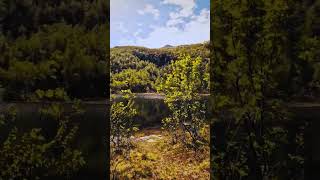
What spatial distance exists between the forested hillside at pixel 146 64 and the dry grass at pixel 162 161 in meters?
0.43

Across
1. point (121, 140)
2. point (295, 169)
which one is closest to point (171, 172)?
point (121, 140)

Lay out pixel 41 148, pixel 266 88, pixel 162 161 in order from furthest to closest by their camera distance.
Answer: pixel 162 161 < pixel 266 88 < pixel 41 148

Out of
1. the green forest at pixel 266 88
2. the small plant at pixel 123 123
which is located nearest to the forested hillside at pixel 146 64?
the small plant at pixel 123 123

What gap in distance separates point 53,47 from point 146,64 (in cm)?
81

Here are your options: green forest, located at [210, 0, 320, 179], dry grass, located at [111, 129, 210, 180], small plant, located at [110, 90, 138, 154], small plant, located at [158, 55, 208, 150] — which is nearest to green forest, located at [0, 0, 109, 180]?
small plant, located at [110, 90, 138, 154]

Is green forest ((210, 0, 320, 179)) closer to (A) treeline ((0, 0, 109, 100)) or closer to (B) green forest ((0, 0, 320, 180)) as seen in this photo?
(B) green forest ((0, 0, 320, 180))

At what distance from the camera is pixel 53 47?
11.8ft

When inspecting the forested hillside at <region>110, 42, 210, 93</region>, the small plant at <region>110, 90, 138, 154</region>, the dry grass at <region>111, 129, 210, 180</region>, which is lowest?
the dry grass at <region>111, 129, 210, 180</region>

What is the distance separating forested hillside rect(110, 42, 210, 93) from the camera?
382 centimetres

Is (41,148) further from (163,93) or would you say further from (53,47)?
(163,93)

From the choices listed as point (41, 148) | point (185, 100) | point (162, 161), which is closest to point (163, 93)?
point (185, 100)

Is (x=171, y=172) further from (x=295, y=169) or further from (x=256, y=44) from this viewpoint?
(x=256, y=44)

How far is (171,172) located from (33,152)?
3.77 feet

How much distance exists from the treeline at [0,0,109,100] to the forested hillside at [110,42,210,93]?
8.3 inches
